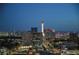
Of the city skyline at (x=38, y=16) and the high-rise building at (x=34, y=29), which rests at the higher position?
the city skyline at (x=38, y=16)

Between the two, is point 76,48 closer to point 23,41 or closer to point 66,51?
point 66,51

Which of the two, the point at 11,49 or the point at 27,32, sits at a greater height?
the point at 27,32

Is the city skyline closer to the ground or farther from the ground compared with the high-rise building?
farther from the ground

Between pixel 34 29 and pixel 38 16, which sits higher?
pixel 38 16

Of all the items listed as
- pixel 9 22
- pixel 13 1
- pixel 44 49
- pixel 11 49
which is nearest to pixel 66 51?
pixel 44 49

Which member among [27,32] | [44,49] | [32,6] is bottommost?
[44,49]
